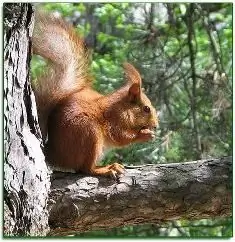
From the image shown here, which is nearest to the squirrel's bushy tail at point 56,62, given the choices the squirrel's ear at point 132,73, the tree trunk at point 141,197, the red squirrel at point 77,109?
the red squirrel at point 77,109

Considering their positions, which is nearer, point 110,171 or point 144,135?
point 110,171

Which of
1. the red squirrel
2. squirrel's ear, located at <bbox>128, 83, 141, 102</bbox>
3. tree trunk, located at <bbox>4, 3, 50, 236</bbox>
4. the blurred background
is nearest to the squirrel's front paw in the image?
the red squirrel

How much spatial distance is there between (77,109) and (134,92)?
272 mm

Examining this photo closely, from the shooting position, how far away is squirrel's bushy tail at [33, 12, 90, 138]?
2119mm

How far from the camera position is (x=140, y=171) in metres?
2.08

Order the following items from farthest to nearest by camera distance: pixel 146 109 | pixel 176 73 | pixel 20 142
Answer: pixel 176 73, pixel 146 109, pixel 20 142

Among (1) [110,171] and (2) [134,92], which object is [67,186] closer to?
(1) [110,171]

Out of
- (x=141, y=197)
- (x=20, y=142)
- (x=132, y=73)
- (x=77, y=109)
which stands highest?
(x=132, y=73)

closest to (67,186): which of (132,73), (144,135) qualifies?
(144,135)

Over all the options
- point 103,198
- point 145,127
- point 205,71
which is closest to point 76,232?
point 103,198

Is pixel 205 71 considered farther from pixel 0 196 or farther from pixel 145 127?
pixel 0 196

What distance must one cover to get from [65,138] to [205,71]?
2.97 feet

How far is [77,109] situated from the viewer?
2107mm

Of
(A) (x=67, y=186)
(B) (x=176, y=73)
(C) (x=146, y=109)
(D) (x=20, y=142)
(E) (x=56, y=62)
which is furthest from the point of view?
(B) (x=176, y=73)
